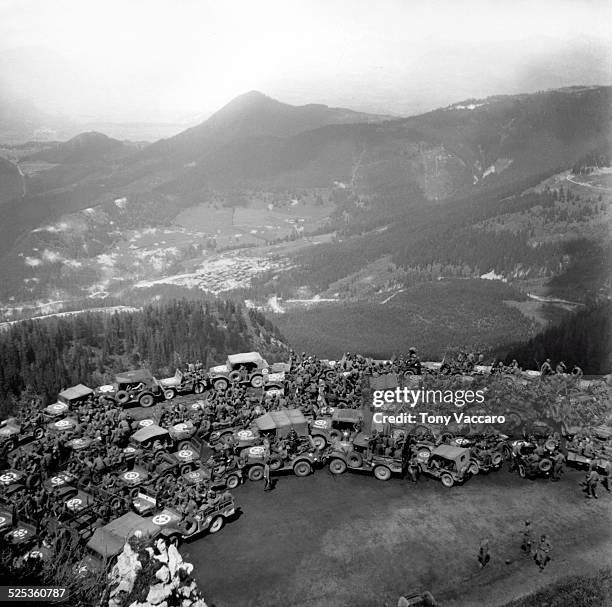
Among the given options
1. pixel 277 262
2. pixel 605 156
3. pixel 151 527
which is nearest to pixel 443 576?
pixel 151 527

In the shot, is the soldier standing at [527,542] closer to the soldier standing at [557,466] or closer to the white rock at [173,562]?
the soldier standing at [557,466]

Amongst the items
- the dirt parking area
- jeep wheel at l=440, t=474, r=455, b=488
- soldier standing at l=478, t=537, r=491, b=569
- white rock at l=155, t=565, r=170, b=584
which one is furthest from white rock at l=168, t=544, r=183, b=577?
jeep wheel at l=440, t=474, r=455, b=488

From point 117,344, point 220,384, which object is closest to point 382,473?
point 220,384

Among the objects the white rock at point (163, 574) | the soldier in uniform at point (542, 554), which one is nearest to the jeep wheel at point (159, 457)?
the white rock at point (163, 574)

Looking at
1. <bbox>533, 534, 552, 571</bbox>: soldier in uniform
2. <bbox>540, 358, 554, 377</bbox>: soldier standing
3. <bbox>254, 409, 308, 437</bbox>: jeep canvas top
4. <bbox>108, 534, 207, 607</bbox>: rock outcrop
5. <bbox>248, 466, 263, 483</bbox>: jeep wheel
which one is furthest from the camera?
<bbox>540, 358, 554, 377</bbox>: soldier standing

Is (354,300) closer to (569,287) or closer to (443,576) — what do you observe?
(569,287)

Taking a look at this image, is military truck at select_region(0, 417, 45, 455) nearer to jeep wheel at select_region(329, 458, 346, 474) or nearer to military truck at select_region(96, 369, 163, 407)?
A: military truck at select_region(96, 369, 163, 407)

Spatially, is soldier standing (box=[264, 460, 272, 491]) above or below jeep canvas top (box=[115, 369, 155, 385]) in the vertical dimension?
below
